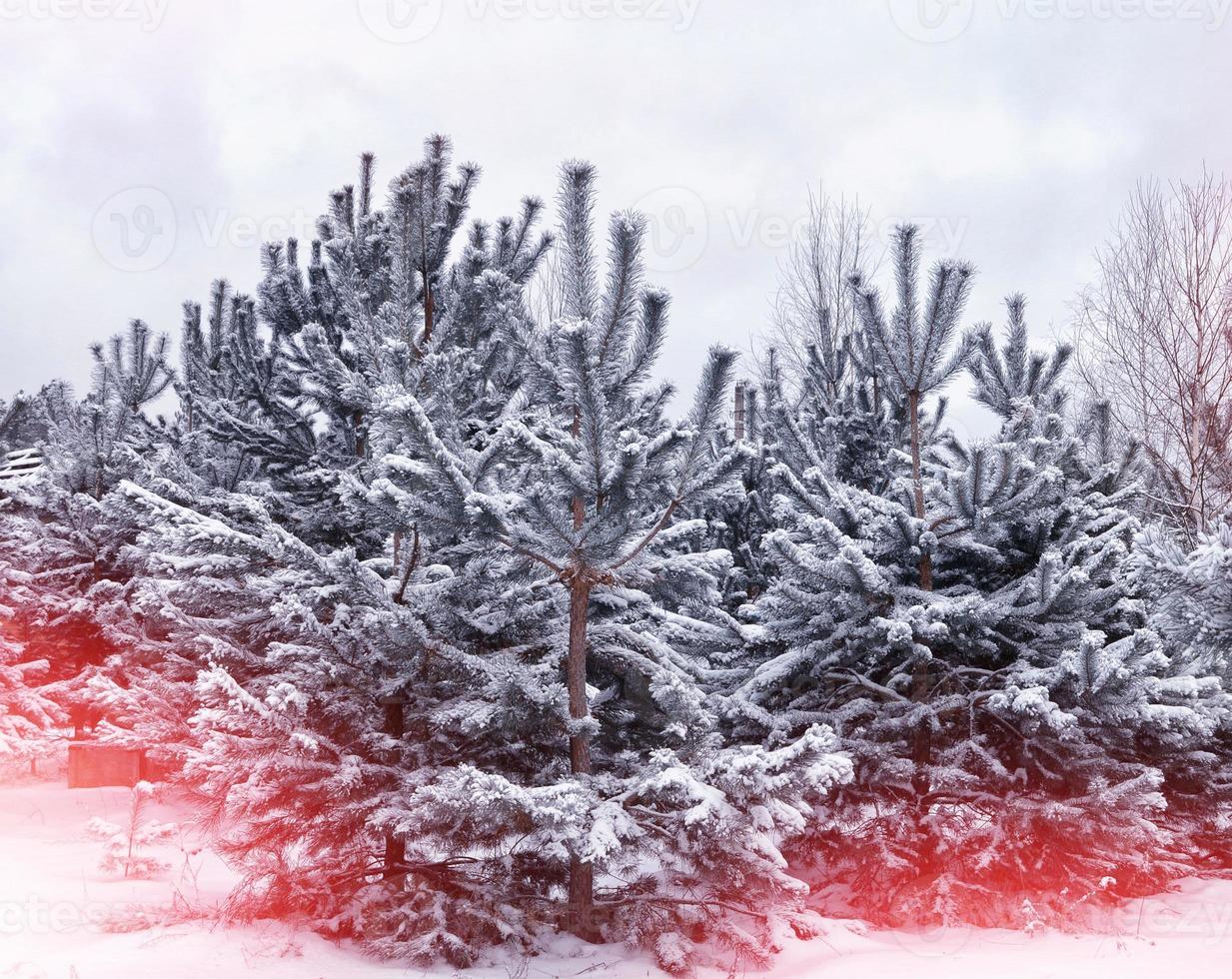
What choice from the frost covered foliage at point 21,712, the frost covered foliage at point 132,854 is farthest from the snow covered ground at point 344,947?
the frost covered foliage at point 21,712

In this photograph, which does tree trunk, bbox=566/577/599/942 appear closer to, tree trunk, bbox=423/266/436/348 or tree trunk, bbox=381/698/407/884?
tree trunk, bbox=381/698/407/884

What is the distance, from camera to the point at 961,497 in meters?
6.55

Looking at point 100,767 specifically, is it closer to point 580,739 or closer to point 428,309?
point 428,309

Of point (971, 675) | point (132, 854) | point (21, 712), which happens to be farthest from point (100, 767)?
point (971, 675)

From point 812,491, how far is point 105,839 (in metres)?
6.89

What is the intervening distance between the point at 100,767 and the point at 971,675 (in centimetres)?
1179

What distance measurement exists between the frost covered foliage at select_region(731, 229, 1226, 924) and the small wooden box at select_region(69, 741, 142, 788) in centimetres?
963

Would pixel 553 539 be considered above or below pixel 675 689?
above

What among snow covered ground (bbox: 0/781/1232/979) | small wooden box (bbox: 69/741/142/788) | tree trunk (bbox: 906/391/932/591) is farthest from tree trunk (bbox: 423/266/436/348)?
small wooden box (bbox: 69/741/142/788)

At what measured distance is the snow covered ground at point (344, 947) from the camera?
4.55 m

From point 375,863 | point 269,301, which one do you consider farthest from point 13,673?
point 375,863

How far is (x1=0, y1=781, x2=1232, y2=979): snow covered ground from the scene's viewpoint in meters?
4.55

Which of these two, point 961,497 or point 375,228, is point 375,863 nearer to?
point 961,497

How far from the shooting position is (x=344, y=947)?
5066mm
